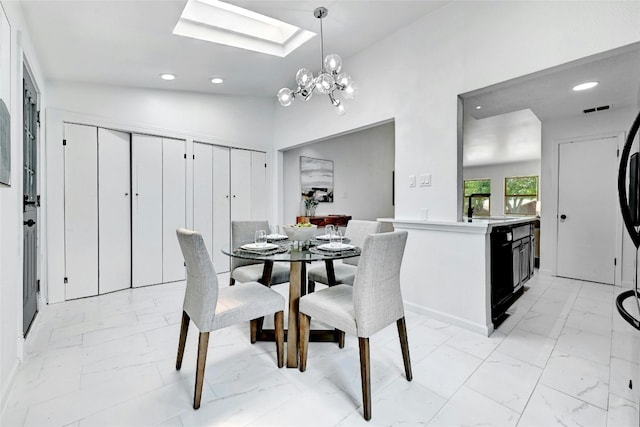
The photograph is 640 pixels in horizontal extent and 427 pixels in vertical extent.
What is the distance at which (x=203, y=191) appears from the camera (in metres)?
4.12

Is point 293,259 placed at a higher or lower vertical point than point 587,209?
lower

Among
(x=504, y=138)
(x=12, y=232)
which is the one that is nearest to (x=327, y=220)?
(x=504, y=138)

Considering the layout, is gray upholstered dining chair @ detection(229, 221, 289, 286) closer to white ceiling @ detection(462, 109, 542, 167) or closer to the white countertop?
the white countertop

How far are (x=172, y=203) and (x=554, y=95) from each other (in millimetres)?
4664

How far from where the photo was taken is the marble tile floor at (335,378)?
147cm

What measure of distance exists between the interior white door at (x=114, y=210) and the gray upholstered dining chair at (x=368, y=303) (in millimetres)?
2849

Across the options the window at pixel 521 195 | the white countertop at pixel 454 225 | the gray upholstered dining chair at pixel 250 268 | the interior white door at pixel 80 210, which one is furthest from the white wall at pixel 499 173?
the interior white door at pixel 80 210

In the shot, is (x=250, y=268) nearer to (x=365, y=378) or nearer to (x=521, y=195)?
(x=365, y=378)

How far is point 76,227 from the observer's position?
Result: 3.26 metres

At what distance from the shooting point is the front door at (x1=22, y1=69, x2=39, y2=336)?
2.36 m

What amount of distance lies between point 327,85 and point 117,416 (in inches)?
92.1

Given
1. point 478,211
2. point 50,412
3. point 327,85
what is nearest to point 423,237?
point 327,85

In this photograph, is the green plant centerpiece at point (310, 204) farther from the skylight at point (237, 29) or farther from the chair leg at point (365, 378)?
the chair leg at point (365, 378)

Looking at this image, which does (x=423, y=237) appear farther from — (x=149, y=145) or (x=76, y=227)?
(x=76, y=227)
